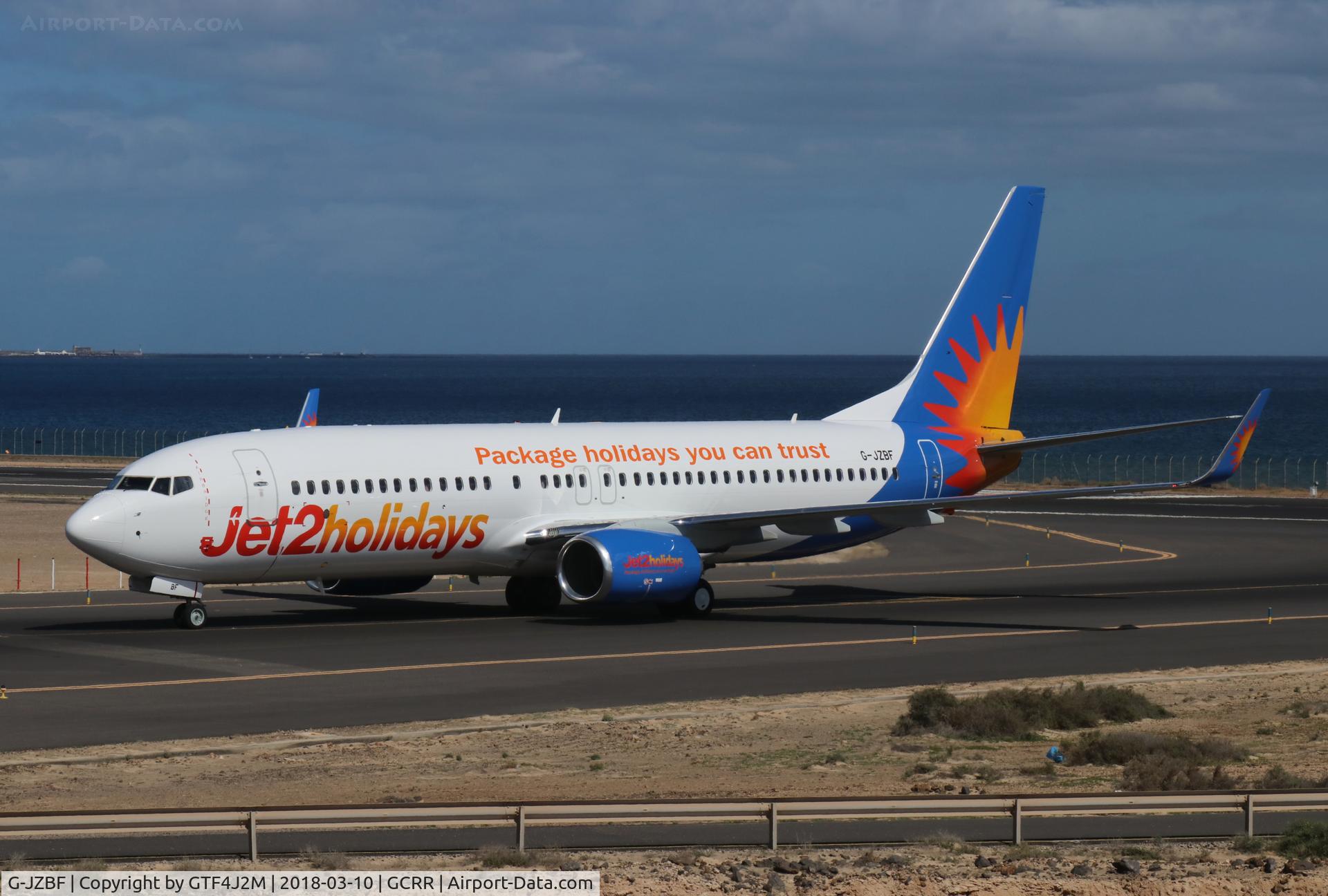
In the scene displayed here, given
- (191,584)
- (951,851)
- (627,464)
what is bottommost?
(951,851)

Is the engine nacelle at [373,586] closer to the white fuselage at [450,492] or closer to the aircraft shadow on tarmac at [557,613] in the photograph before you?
the aircraft shadow on tarmac at [557,613]

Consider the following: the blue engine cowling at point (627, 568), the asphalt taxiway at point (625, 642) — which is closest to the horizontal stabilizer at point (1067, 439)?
the asphalt taxiway at point (625, 642)

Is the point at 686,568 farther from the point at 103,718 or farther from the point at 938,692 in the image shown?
the point at 103,718

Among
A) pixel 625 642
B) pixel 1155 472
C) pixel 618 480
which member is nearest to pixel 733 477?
pixel 618 480

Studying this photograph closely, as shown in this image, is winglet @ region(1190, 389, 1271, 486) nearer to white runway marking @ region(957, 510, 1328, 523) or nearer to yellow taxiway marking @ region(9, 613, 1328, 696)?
yellow taxiway marking @ region(9, 613, 1328, 696)

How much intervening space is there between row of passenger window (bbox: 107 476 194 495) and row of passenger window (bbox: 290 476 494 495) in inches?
86.1

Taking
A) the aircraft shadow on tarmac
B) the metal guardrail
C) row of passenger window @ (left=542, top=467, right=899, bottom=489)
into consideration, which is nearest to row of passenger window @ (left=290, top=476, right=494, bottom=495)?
row of passenger window @ (left=542, top=467, right=899, bottom=489)

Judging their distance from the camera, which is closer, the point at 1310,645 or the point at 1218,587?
the point at 1310,645

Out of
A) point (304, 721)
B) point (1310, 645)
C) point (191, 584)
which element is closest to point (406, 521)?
point (191, 584)

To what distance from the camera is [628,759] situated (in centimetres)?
2444

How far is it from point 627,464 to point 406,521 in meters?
6.27

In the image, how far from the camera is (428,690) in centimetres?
3066

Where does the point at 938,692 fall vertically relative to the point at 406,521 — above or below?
below

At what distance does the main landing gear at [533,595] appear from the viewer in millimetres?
43312
